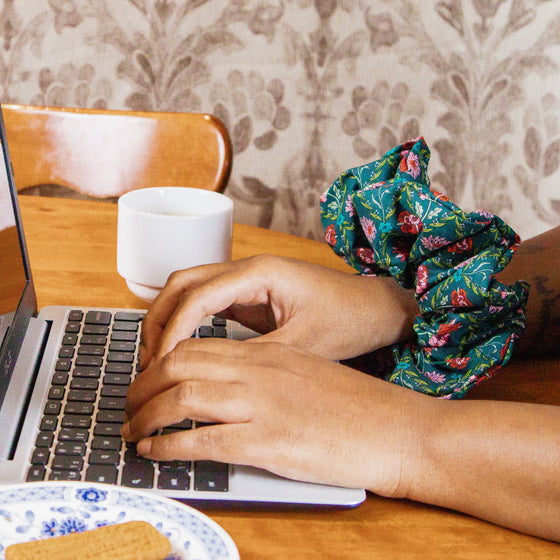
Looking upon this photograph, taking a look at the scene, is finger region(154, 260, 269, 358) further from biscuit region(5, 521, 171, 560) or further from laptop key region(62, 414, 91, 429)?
biscuit region(5, 521, 171, 560)

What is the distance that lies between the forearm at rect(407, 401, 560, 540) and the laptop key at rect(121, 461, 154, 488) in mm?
154

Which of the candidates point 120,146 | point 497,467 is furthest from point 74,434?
point 120,146

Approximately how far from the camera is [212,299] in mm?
569

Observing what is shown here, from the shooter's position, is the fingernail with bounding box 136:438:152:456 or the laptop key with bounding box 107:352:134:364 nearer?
the fingernail with bounding box 136:438:152:456

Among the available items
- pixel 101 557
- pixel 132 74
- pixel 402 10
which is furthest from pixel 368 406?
pixel 132 74

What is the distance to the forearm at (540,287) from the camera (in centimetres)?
68

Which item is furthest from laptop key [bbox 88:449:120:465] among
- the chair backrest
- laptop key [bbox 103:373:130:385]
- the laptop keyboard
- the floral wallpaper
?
the floral wallpaper

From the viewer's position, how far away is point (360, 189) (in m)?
0.67

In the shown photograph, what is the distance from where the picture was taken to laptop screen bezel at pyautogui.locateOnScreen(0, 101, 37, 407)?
53cm

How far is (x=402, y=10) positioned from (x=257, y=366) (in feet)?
4.14

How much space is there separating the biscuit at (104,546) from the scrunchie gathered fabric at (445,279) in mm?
289

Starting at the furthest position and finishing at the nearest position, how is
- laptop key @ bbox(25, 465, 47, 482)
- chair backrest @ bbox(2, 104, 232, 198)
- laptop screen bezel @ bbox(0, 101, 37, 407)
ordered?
chair backrest @ bbox(2, 104, 232, 198) < laptop screen bezel @ bbox(0, 101, 37, 407) < laptop key @ bbox(25, 465, 47, 482)

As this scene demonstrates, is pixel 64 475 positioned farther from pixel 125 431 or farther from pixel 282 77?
pixel 282 77

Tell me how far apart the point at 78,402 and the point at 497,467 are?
277 millimetres
